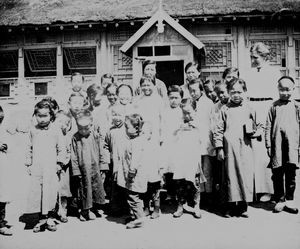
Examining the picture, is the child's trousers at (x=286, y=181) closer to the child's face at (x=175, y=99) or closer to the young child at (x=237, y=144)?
the young child at (x=237, y=144)

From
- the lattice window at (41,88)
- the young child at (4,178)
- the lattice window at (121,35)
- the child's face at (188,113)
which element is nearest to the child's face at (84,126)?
the young child at (4,178)

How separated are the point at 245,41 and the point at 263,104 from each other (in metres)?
7.01

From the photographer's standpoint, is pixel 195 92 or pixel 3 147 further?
pixel 195 92

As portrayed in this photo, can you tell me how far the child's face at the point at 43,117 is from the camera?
4520 mm

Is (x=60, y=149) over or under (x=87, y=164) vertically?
over

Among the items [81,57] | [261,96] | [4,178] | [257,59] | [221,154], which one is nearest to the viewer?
[4,178]

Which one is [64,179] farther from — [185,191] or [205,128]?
[205,128]

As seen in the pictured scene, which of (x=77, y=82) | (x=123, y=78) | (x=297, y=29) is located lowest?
(x=77, y=82)

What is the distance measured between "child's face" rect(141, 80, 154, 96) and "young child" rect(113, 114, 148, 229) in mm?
876

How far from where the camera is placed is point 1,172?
4.52 m

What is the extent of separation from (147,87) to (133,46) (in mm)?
5299

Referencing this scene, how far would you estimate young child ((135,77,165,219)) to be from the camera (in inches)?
188

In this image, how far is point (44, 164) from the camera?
4.52m

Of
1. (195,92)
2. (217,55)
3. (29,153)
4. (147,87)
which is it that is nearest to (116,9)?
(217,55)
